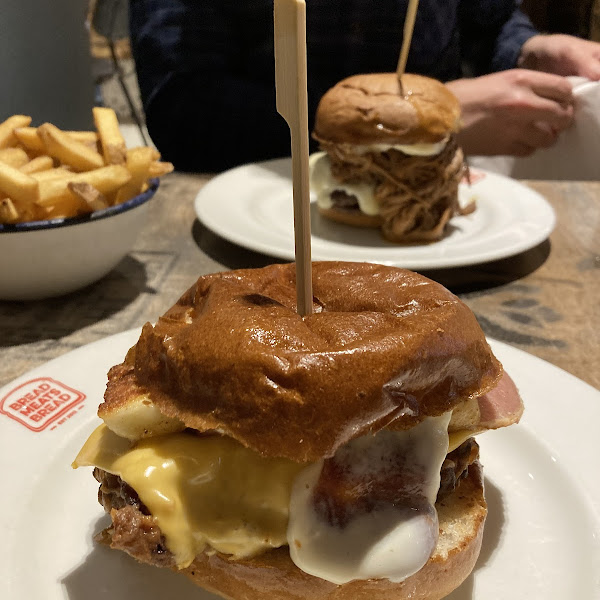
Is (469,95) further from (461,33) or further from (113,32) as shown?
(113,32)

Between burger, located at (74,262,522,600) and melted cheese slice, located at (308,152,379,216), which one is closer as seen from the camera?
burger, located at (74,262,522,600)

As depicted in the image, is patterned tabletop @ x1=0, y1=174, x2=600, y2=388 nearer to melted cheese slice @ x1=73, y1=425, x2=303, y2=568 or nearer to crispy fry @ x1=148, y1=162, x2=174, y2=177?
crispy fry @ x1=148, y1=162, x2=174, y2=177

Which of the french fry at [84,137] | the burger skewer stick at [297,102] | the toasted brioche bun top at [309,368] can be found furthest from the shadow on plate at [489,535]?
the french fry at [84,137]

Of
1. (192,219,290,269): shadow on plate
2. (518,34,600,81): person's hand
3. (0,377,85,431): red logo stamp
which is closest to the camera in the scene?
(0,377,85,431): red logo stamp

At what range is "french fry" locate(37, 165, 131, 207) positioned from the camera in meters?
1.81

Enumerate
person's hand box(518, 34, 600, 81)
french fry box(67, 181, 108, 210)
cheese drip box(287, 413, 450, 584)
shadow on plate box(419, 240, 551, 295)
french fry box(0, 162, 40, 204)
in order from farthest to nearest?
person's hand box(518, 34, 600, 81) → shadow on plate box(419, 240, 551, 295) → french fry box(67, 181, 108, 210) → french fry box(0, 162, 40, 204) → cheese drip box(287, 413, 450, 584)

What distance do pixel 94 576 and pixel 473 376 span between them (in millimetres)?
745

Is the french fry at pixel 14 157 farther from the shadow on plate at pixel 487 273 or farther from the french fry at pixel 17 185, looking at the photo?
the shadow on plate at pixel 487 273

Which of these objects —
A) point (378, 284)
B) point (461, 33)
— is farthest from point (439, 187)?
point (461, 33)

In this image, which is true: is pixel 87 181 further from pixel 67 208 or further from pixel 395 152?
pixel 395 152

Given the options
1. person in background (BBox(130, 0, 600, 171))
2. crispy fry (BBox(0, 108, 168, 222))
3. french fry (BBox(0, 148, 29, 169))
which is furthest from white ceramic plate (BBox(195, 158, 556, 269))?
person in background (BBox(130, 0, 600, 171))

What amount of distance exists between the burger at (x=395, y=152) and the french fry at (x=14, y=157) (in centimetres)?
124

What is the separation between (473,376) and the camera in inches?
40.4

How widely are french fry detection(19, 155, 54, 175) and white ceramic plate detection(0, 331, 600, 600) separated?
694 millimetres
